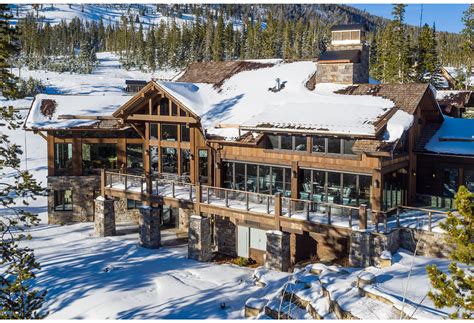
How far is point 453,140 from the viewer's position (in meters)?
20.9

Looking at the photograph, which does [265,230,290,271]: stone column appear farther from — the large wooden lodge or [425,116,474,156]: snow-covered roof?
[425,116,474,156]: snow-covered roof

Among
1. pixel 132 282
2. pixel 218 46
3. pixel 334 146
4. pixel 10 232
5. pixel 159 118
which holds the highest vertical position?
pixel 218 46

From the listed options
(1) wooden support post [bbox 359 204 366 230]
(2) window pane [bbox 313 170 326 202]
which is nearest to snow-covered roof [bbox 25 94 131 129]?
(2) window pane [bbox 313 170 326 202]

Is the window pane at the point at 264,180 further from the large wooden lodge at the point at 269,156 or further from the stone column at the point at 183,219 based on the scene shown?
the stone column at the point at 183,219

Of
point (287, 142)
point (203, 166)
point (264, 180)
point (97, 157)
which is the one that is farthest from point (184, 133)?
point (97, 157)

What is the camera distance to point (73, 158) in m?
27.9

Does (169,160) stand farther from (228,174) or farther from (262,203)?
(262,203)

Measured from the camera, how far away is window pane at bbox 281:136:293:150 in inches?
816

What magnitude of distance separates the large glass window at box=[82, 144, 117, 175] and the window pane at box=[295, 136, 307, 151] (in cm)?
1196

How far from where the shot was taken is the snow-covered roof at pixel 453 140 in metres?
20.3

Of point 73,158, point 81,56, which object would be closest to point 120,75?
point 81,56

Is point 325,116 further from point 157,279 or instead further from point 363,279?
point 157,279

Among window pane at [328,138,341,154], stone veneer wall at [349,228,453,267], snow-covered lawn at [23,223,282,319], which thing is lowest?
snow-covered lawn at [23,223,282,319]

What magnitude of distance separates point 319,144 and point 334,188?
183 centimetres
